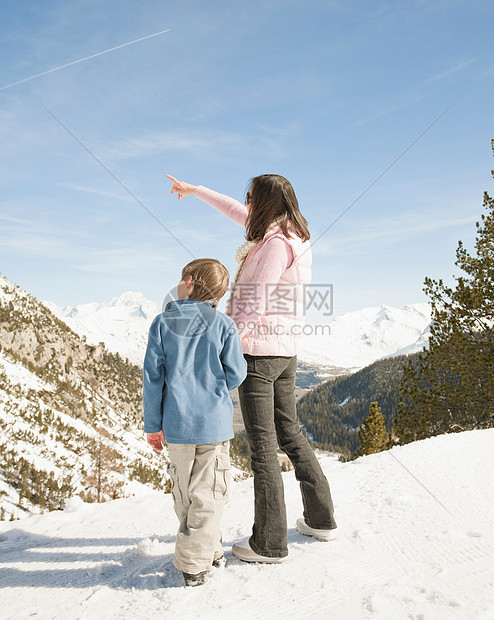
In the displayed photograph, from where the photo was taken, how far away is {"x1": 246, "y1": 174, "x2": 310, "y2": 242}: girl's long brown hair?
2.75 m

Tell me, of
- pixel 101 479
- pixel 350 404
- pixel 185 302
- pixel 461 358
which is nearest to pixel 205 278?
pixel 185 302

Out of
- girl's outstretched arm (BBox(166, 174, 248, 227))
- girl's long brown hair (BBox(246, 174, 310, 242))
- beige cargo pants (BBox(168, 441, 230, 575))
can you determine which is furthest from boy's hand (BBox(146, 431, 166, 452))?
girl's outstretched arm (BBox(166, 174, 248, 227))

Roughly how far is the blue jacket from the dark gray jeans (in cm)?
18

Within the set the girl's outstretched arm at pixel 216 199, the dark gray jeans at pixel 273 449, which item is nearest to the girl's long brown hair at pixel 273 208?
the girl's outstretched arm at pixel 216 199

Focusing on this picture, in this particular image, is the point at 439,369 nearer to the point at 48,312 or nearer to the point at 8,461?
the point at 8,461

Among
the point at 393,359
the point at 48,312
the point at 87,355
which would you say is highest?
the point at 393,359

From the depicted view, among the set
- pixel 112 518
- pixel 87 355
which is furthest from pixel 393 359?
pixel 112 518

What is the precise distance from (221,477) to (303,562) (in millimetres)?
780

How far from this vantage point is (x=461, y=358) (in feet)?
37.7

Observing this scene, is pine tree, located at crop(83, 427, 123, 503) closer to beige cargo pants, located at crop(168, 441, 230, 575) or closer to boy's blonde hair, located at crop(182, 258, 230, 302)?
beige cargo pants, located at crop(168, 441, 230, 575)

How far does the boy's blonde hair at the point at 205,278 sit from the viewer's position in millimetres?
2632

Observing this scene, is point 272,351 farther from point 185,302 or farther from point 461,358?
point 461,358

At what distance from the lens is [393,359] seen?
192 meters

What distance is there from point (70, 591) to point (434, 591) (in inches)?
83.8
